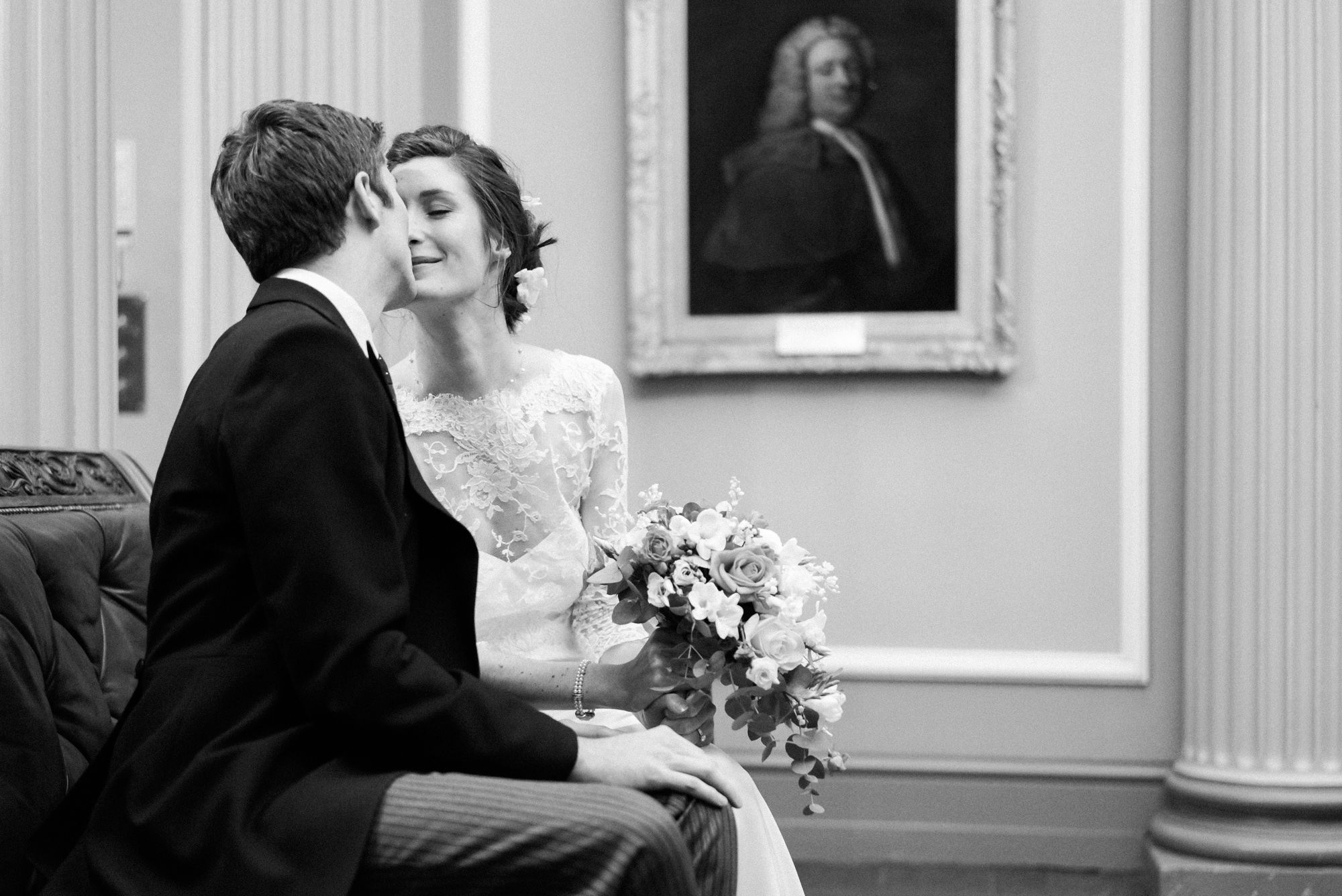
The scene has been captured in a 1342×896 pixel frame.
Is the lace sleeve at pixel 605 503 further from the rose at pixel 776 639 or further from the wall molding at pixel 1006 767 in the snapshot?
the wall molding at pixel 1006 767

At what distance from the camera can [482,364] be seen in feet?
8.56

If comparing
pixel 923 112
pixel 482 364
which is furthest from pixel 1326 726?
pixel 482 364

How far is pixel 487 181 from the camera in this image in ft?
8.18

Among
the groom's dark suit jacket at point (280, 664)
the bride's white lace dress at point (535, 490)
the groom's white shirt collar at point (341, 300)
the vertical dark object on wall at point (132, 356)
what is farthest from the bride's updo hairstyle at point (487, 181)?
the vertical dark object on wall at point (132, 356)

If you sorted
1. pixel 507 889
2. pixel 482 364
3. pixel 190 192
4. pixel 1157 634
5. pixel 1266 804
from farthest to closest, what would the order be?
pixel 1157 634 < pixel 1266 804 < pixel 190 192 < pixel 482 364 < pixel 507 889

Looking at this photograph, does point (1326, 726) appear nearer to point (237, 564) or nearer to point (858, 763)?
point (858, 763)

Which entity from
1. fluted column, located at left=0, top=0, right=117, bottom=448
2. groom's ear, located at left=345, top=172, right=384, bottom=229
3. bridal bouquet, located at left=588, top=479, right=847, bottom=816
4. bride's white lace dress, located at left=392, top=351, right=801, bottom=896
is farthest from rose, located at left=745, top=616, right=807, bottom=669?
fluted column, located at left=0, top=0, right=117, bottom=448

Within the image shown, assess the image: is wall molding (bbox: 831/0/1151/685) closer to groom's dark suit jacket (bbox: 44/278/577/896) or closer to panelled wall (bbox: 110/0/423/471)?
panelled wall (bbox: 110/0/423/471)

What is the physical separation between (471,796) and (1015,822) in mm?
3179

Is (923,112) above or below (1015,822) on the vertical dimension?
above

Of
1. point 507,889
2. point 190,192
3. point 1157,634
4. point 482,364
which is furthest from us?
point 1157,634

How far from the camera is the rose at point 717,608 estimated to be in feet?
6.21

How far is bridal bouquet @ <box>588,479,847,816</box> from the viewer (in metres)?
1.91

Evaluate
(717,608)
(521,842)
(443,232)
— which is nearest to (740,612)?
(717,608)
